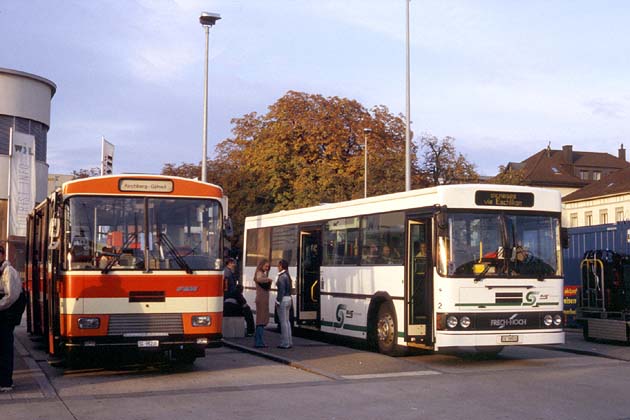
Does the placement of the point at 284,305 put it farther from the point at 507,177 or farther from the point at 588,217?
the point at 588,217

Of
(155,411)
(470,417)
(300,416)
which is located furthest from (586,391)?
(155,411)

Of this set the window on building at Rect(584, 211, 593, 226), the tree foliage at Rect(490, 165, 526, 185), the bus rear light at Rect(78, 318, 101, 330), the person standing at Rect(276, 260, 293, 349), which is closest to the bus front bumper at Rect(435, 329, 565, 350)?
the person standing at Rect(276, 260, 293, 349)

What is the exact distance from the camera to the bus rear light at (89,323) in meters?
13.7

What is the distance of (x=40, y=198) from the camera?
43031 millimetres

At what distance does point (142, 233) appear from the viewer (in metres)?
14.3

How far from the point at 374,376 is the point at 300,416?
4038 mm

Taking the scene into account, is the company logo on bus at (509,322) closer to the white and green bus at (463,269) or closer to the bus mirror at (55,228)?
the white and green bus at (463,269)

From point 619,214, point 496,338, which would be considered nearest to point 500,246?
point 496,338

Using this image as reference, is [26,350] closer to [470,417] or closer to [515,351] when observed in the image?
[515,351]

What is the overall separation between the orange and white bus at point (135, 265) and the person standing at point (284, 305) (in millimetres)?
3924

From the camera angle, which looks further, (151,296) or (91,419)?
(151,296)

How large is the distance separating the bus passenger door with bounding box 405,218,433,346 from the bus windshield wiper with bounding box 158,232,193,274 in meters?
4.27

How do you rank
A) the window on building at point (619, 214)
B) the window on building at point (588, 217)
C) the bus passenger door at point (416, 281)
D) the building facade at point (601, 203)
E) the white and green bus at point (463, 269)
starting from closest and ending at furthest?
the white and green bus at point (463, 269) → the bus passenger door at point (416, 281) → the window on building at point (619, 214) → the building facade at point (601, 203) → the window on building at point (588, 217)

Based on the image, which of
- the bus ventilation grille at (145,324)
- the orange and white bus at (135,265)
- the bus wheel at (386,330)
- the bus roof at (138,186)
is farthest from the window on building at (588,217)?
A: the bus ventilation grille at (145,324)
